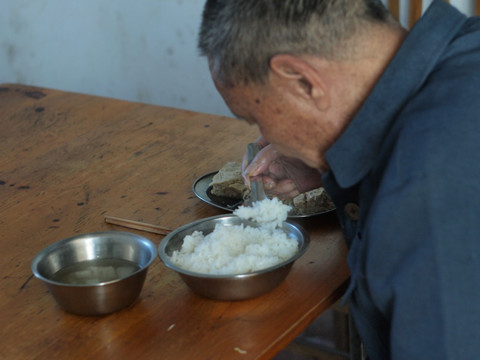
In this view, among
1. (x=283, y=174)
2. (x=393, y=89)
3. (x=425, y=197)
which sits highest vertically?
(x=393, y=89)

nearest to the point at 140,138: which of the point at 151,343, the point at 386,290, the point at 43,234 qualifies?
the point at 43,234

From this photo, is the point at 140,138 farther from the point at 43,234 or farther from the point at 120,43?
the point at 120,43

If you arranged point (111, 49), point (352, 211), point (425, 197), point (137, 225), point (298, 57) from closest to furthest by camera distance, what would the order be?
point (425, 197), point (298, 57), point (352, 211), point (137, 225), point (111, 49)

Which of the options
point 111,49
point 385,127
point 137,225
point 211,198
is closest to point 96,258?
point 137,225

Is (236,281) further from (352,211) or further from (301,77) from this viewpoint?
(301,77)

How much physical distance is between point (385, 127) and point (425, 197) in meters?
0.20

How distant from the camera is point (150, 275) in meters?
1.44

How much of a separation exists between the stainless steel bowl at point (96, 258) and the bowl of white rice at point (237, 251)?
57mm

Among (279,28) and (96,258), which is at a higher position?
(279,28)

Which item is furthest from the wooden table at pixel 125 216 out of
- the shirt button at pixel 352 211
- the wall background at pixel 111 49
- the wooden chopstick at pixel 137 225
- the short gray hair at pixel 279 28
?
the wall background at pixel 111 49

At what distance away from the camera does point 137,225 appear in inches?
64.5

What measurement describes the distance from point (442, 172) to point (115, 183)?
1.09m

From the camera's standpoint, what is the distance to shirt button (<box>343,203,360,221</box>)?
54.2 inches

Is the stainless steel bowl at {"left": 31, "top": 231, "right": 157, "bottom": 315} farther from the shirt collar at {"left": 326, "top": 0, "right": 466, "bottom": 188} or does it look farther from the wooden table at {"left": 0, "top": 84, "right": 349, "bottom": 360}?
the shirt collar at {"left": 326, "top": 0, "right": 466, "bottom": 188}
